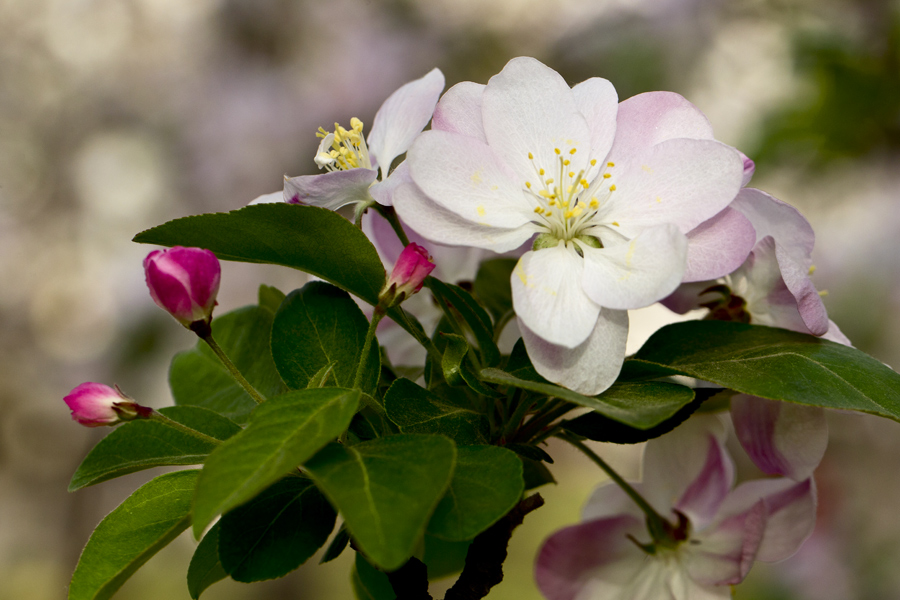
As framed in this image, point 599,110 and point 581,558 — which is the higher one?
point 599,110

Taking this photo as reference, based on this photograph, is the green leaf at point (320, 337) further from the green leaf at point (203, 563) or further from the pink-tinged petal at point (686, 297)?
the pink-tinged petal at point (686, 297)

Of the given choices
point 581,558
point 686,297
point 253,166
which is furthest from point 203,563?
point 253,166

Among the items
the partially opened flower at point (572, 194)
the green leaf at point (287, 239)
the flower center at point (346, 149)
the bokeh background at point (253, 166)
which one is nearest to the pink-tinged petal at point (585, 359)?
the partially opened flower at point (572, 194)

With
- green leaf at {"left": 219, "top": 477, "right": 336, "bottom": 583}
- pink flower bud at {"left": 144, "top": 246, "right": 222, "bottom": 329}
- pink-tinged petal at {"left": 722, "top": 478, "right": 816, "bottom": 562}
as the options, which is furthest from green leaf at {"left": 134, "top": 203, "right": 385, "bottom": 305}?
pink-tinged petal at {"left": 722, "top": 478, "right": 816, "bottom": 562}

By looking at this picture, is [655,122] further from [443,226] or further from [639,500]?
[639,500]

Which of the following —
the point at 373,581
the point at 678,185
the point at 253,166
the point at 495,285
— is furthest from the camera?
the point at 253,166

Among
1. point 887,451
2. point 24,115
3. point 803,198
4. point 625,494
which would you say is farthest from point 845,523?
point 24,115

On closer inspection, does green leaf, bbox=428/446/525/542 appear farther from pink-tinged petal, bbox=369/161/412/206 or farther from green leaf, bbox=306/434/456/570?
pink-tinged petal, bbox=369/161/412/206
